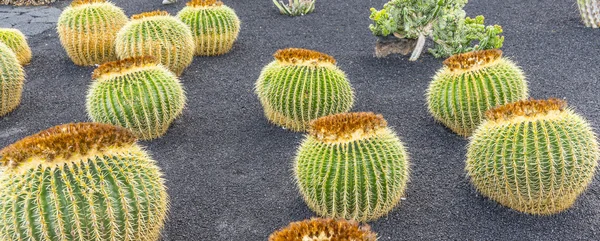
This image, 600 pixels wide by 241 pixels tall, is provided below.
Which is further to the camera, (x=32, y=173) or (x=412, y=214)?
(x=412, y=214)

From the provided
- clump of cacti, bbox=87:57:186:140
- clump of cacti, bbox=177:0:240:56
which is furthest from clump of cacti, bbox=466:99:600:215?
clump of cacti, bbox=177:0:240:56

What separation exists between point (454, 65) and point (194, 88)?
284 centimetres

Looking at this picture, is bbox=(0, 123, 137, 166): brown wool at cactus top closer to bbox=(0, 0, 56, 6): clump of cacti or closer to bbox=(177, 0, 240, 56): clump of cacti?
bbox=(177, 0, 240, 56): clump of cacti

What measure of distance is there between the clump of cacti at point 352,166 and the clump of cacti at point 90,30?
3910 mm

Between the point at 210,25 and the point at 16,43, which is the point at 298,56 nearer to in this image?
the point at 210,25

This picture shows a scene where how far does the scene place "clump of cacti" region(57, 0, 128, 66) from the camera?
253 inches

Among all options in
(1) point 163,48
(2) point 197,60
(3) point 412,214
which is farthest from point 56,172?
(2) point 197,60

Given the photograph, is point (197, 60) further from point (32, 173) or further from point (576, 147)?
point (576, 147)

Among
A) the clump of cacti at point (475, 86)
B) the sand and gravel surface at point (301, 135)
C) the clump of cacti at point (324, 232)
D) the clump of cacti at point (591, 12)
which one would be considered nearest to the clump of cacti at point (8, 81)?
the sand and gravel surface at point (301, 135)

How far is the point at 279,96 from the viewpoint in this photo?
4.76 m

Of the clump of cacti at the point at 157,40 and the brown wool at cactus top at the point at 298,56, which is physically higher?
the brown wool at cactus top at the point at 298,56

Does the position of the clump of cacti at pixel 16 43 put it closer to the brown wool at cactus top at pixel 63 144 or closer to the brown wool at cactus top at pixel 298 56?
the brown wool at cactus top at pixel 298 56

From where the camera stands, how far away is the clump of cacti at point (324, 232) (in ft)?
7.45

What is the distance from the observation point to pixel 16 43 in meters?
6.84
